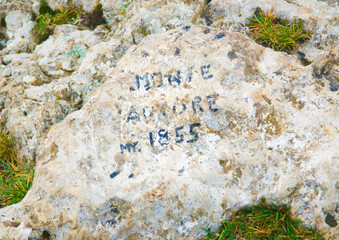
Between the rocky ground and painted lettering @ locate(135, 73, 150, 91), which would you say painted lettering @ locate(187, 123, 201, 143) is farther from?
painted lettering @ locate(135, 73, 150, 91)

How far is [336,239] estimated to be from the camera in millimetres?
3219

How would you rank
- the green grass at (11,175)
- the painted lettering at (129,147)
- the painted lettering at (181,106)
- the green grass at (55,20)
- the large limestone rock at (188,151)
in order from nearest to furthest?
the large limestone rock at (188,151) → the painted lettering at (129,147) → the painted lettering at (181,106) → the green grass at (11,175) → the green grass at (55,20)

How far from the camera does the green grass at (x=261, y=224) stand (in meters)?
3.35

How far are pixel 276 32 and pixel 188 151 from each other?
2403 millimetres

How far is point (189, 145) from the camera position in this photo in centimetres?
352

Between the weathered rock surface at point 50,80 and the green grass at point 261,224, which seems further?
the weathered rock surface at point 50,80

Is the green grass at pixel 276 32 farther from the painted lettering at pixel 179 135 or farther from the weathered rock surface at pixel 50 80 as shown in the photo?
the weathered rock surface at pixel 50 80

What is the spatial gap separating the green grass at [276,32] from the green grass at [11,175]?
4411 mm

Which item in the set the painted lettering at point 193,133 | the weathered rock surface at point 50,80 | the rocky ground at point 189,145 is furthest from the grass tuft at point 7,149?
the painted lettering at point 193,133

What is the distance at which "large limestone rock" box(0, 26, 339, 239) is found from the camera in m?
3.32

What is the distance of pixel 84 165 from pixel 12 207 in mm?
1162

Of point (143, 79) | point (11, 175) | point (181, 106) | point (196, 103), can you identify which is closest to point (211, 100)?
point (196, 103)

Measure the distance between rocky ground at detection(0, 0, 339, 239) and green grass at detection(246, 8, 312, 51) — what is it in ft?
0.76

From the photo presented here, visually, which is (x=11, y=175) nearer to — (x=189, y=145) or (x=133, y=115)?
(x=133, y=115)
